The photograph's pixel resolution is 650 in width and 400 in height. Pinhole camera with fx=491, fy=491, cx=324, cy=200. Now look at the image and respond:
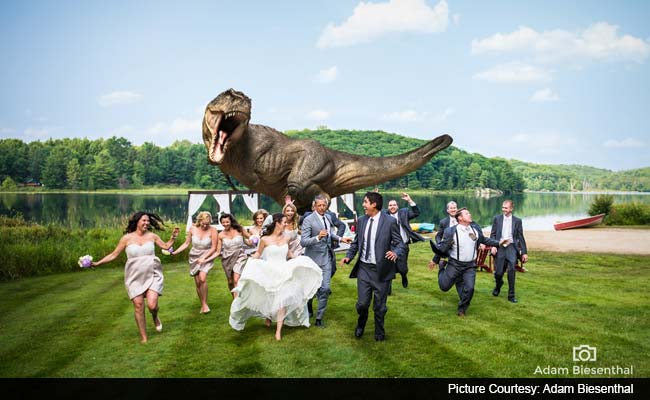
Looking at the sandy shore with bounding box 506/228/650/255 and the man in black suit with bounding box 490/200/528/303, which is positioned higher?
the man in black suit with bounding box 490/200/528/303

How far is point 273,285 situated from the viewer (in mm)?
6238

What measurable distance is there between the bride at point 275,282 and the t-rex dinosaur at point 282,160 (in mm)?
509

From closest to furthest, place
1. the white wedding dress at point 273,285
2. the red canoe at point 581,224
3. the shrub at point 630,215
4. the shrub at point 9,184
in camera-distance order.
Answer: the white wedding dress at point 273,285, the red canoe at point 581,224, the shrub at point 630,215, the shrub at point 9,184

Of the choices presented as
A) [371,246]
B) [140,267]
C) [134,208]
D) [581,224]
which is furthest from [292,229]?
[134,208]

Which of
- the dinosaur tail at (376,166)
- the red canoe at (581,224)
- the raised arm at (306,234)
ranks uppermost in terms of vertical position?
the dinosaur tail at (376,166)

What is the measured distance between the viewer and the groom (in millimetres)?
6766

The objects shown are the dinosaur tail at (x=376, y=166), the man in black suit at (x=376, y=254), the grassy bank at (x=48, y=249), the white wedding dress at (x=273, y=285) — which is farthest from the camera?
the grassy bank at (x=48, y=249)

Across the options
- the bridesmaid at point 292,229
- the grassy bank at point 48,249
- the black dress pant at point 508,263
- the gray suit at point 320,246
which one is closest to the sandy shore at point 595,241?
the black dress pant at point 508,263

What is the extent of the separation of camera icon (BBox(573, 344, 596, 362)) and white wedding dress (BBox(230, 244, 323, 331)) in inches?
123

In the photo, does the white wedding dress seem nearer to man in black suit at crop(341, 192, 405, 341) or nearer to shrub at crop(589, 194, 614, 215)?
man in black suit at crop(341, 192, 405, 341)

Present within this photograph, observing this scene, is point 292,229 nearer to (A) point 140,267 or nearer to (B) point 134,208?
(A) point 140,267

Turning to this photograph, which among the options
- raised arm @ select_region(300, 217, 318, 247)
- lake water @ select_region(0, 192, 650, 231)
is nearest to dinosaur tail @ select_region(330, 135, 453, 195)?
raised arm @ select_region(300, 217, 318, 247)

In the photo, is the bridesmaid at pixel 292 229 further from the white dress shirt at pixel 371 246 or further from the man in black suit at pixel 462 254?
the man in black suit at pixel 462 254

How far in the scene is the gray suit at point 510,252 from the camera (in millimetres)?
8445
